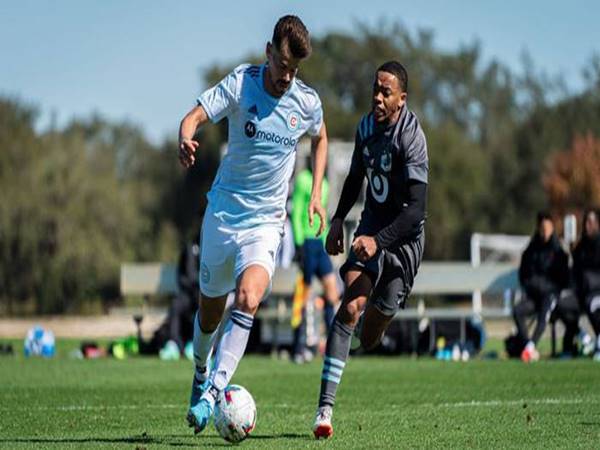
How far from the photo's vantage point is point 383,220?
9.84 m

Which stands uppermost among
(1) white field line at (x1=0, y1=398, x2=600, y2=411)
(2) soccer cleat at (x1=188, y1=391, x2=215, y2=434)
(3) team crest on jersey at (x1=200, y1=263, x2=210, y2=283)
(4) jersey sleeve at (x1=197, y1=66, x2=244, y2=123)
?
(4) jersey sleeve at (x1=197, y1=66, x2=244, y2=123)

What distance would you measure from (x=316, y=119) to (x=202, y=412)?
2372mm

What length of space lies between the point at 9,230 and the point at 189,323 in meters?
30.9

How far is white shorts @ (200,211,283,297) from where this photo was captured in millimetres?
9562

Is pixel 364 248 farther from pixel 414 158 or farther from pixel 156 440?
pixel 156 440

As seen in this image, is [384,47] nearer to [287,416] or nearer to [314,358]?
[314,358]

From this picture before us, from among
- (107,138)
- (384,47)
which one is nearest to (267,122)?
(384,47)

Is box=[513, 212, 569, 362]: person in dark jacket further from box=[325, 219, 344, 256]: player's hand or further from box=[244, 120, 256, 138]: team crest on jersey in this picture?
box=[244, 120, 256, 138]: team crest on jersey

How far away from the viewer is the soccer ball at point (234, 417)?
873 cm

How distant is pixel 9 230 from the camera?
5244 cm

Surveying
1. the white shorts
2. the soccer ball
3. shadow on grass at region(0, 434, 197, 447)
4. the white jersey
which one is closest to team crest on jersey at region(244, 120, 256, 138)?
the white jersey

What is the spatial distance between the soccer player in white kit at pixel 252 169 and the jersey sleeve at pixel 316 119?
0.4 inches

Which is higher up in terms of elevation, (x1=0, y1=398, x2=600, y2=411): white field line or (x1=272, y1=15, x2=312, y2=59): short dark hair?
(x1=272, y1=15, x2=312, y2=59): short dark hair

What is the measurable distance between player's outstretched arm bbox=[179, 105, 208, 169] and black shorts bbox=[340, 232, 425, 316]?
4.83 feet
